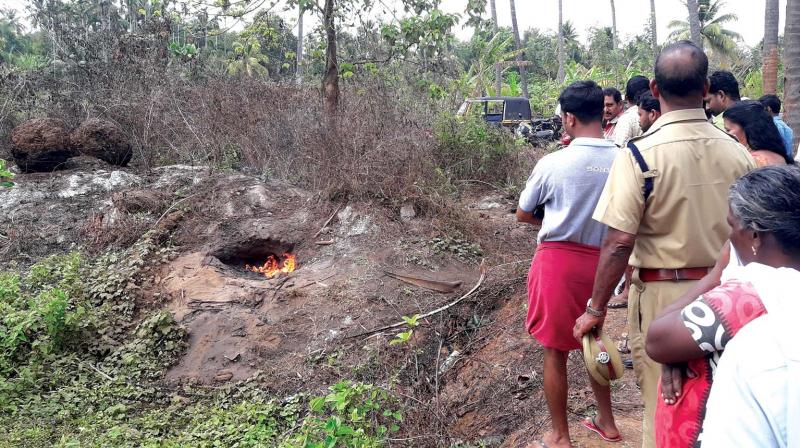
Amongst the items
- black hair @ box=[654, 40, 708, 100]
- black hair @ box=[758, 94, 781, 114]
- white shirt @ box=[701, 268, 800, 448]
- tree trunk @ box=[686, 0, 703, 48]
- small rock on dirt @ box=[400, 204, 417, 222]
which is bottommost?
small rock on dirt @ box=[400, 204, 417, 222]

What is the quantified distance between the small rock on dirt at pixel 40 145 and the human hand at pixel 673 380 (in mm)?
9320

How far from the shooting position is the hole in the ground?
7.39m

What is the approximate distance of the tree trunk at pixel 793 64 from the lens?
780 centimetres

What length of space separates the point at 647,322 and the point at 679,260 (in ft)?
0.90

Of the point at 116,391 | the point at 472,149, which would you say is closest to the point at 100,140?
the point at 116,391

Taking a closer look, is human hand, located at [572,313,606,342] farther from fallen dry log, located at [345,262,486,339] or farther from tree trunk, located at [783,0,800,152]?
tree trunk, located at [783,0,800,152]

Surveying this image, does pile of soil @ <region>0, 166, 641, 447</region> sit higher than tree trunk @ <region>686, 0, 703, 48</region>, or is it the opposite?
tree trunk @ <region>686, 0, 703, 48</region>

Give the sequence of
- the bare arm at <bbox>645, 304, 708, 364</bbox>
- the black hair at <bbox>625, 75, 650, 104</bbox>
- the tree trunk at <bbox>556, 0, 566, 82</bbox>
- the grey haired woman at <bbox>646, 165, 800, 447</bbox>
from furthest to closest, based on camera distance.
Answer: the tree trunk at <bbox>556, 0, 566, 82</bbox>
the black hair at <bbox>625, 75, 650, 104</bbox>
the bare arm at <bbox>645, 304, 708, 364</bbox>
the grey haired woman at <bbox>646, 165, 800, 447</bbox>

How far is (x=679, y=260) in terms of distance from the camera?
2.38 meters

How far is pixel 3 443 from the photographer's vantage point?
4348 mm

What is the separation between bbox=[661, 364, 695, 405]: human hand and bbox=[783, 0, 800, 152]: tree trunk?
7.57m

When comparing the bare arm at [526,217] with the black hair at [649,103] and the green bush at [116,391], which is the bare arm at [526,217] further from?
the black hair at [649,103]

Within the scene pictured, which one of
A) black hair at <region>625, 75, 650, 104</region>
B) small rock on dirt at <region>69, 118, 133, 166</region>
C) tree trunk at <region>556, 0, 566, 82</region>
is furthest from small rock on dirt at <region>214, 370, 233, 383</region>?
tree trunk at <region>556, 0, 566, 82</region>

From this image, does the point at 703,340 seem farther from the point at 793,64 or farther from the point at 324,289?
the point at 793,64
